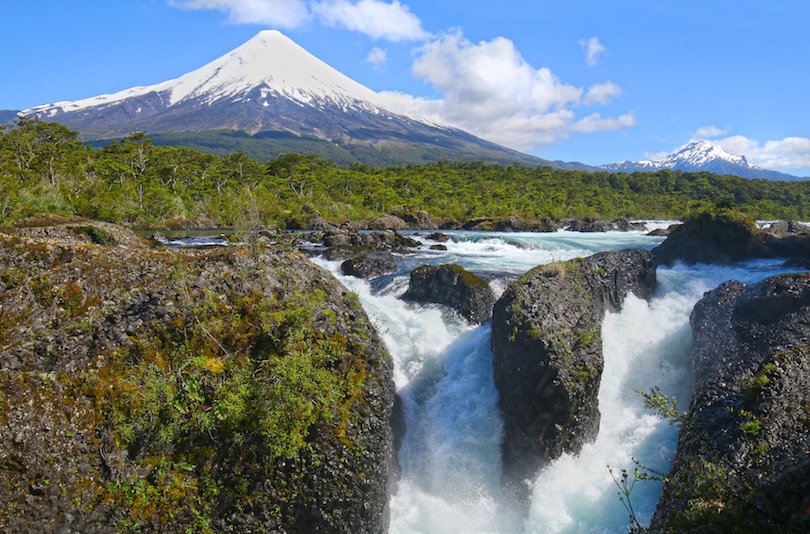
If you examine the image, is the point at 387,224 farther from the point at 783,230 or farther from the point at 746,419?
the point at 746,419

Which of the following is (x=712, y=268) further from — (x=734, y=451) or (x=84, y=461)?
(x=84, y=461)

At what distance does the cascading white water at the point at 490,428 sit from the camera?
8.92m

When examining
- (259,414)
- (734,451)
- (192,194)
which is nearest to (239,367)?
(259,414)

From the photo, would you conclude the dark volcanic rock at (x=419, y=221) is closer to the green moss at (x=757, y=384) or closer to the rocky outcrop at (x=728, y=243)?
the rocky outcrop at (x=728, y=243)

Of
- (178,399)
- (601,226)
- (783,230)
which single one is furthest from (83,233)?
(601,226)

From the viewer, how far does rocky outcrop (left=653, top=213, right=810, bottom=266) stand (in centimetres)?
2450

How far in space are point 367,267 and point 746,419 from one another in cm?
1610

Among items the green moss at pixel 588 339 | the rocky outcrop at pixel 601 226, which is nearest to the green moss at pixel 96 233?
the green moss at pixel 588 339

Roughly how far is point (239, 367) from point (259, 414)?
38.2 inches

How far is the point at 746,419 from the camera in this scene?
759cm

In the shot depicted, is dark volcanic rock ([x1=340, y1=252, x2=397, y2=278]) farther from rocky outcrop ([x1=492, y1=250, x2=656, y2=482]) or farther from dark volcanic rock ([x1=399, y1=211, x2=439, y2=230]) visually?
dark volcanic rock ([x1=399, y1=211, x2=439, y2=230])

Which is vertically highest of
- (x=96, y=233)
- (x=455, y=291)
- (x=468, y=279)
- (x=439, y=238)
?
(x=468, y=279)

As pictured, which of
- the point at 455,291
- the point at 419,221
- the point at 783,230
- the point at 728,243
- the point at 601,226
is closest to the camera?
the point at 455,291

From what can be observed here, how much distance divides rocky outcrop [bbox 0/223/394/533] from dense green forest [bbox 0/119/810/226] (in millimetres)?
21830
